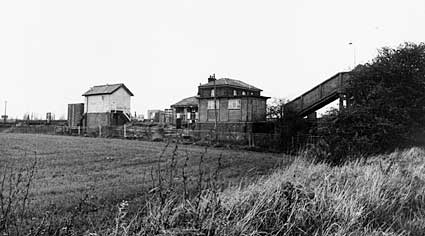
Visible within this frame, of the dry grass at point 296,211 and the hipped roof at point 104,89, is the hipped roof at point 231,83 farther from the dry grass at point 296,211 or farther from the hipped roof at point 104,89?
the dry grass at point 296,211

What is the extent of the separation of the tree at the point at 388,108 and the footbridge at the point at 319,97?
6.61m

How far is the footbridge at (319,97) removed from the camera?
101 feet

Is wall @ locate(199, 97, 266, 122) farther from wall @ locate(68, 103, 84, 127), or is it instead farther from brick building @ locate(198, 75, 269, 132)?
wall @ locate(68, 103, 84, 127)

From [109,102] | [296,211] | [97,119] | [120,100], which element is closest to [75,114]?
[97,119]

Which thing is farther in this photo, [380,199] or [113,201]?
[113,201]

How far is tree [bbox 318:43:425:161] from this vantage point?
21172mm

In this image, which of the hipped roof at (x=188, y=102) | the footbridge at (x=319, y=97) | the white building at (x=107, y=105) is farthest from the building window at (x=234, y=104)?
the white building at (x=107, y=105)

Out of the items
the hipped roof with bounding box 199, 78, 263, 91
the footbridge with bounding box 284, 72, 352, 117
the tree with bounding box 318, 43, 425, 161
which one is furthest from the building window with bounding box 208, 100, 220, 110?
the tree with bounding box 318, 43, 425, 161

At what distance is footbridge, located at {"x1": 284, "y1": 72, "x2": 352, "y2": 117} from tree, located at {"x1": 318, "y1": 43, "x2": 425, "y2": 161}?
6.61 m

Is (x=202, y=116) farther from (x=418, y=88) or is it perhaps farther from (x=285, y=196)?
(x=285, y=196)

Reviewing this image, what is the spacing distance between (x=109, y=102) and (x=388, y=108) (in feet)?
140

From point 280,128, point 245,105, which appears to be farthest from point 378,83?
point 245,105

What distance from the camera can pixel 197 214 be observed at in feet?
13.3

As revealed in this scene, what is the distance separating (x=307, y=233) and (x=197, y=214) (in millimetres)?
1345
